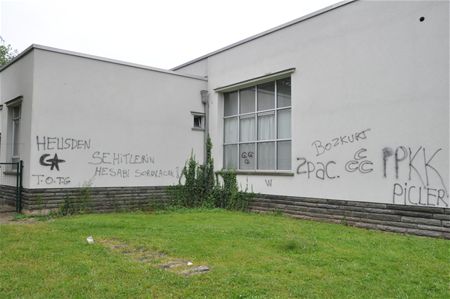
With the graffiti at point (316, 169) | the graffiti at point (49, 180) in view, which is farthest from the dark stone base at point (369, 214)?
the graffiti at point (49, 180)

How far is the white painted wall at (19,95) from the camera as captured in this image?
9.59 metres

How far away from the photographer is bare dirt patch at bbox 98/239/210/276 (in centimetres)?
477

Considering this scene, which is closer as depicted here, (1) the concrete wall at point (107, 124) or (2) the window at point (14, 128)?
(1) the concrete wall at point (107, 124)

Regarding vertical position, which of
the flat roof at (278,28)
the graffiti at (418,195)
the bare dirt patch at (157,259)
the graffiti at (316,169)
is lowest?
the bare dirt patch at (157,259)

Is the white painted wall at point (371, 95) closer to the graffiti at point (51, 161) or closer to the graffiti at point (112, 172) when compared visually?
the graffiti at point (112, 172)

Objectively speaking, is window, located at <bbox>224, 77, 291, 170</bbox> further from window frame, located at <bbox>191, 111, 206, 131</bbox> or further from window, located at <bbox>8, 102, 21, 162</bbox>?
window, located at <bbox>8, 102, 21, 162</bbox>

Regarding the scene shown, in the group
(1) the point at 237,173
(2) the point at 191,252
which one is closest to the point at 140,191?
(1) the point at 237,173

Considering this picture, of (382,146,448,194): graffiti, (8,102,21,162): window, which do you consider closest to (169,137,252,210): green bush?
(382,146,448,194): graffiti

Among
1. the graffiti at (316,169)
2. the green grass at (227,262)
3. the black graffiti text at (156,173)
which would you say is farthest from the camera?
the black graffiti text at (156,173)

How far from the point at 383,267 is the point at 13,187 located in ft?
30.0

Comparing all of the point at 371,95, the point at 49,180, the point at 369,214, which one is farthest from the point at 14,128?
the point at 369,214

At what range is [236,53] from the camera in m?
Result: 11.6

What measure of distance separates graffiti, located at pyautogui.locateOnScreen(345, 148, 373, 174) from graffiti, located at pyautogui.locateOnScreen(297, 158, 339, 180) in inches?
15.2

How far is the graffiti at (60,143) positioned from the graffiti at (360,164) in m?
6.48
